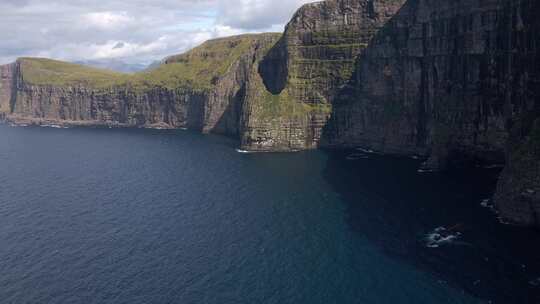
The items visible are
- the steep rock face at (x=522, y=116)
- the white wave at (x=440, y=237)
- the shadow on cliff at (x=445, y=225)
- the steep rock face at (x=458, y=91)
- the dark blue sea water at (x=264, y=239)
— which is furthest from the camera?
the steep rock face at (x=458, y=91)

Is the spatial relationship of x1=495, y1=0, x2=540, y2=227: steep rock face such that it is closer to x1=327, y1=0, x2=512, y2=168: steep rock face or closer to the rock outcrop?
the rock outcrop

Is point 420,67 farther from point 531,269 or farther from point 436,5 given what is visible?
point 531,269

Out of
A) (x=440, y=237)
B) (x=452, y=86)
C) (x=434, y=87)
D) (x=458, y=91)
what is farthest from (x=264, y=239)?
(x=434, y=87)

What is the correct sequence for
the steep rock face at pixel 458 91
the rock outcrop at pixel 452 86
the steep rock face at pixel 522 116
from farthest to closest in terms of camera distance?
the rock outcrop at pixel 452 86
the steep rock face at pixel 458 91
the steep rock face at pixel 522 116

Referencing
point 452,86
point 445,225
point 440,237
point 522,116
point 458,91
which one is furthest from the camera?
point 452,86

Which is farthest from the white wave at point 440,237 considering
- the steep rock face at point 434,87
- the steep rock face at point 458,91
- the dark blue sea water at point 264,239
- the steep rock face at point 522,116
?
the steep rock face at point 434,87

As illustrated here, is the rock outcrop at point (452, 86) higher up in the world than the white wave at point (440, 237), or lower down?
higher up

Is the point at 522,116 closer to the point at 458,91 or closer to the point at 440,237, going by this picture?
the point at 440,237

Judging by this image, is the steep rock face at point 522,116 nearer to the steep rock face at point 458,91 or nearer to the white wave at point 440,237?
the steep rock face at point 458,91
